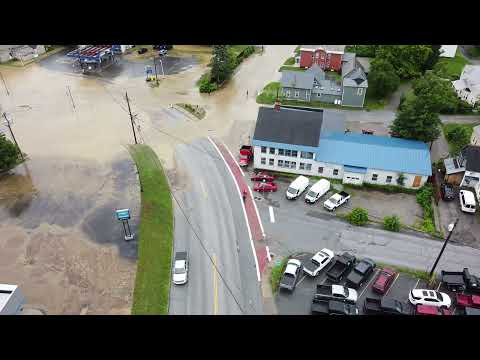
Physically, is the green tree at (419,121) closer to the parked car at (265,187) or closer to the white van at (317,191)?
the white van at (317,191)

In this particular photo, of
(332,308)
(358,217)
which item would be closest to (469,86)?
(358,217)

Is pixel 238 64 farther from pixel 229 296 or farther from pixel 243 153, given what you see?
pixel 229 296

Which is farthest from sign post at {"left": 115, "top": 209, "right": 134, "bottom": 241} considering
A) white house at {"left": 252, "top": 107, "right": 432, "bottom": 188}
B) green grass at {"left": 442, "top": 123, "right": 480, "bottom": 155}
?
green grass at {"left": 442, "top": 123, "right": 480, "bottom": 155}

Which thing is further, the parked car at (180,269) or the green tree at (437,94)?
the green tree at (437,94)

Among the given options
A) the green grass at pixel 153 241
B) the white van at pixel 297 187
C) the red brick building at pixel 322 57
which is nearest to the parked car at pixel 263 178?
the white van at pixel 297 187

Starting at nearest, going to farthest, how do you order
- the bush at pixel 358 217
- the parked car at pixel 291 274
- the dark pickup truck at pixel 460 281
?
the dark pickup truck at pixel 460 281, the parked car at pixel 291 274, the bush at pixel 358 217

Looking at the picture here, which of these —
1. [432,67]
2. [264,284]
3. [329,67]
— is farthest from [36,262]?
[432,67]
